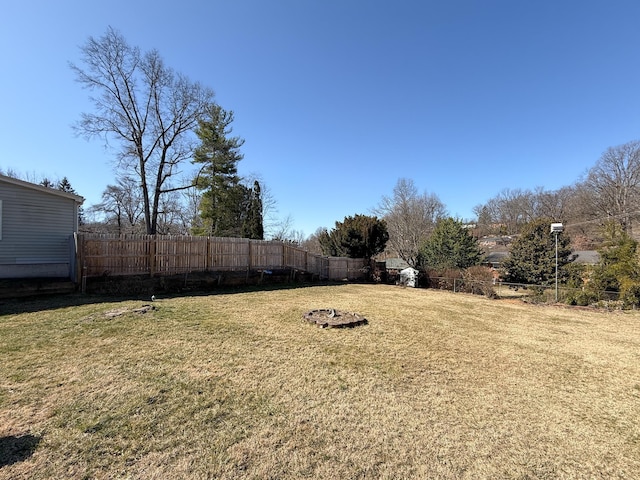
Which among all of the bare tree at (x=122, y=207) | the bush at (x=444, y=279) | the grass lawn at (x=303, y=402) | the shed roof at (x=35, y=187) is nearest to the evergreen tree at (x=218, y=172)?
the bare tree at (x=122, y=207)

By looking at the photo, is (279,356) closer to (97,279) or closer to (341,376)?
(341,376)

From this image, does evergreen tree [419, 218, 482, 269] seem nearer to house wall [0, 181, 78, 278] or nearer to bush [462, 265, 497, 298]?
bush [462, 265, 497, 298]

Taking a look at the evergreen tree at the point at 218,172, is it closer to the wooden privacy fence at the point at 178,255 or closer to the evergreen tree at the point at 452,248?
the wooden privacy fence at the point at 178,255

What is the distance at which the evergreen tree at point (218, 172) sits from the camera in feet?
67.3

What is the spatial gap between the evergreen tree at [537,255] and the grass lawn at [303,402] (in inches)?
450

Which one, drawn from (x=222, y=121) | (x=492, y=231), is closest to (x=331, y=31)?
(x=222, y=121)

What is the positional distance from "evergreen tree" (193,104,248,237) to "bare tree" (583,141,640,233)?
34.1m

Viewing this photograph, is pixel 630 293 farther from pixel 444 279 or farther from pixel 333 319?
pixel 333 319

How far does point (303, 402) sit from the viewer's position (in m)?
2.90

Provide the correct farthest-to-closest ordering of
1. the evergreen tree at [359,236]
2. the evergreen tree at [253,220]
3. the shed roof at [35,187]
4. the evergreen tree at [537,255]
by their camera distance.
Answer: the evergreen tree at [253,220] → the evergreen tree at [359,236] → the evergreen tree at [537,255] → the shed roof at [35,187]

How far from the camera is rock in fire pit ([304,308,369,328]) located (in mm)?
5805

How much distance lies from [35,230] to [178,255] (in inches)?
164

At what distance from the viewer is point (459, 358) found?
4.38 metres

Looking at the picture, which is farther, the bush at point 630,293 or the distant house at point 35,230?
the bush at point 630,293
